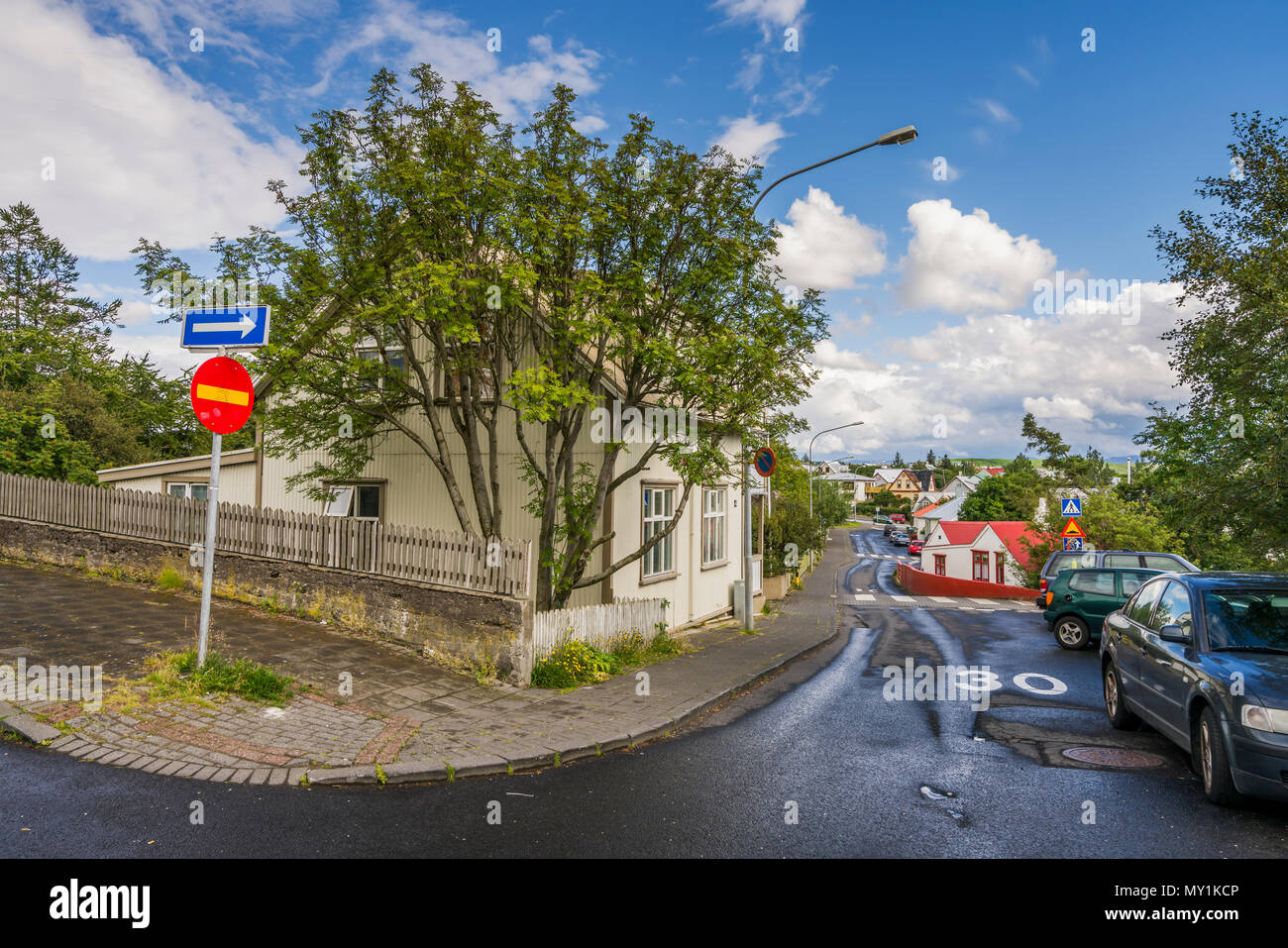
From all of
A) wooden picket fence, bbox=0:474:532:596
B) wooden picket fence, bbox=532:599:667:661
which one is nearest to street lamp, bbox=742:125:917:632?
wooden picket fence, bbox=532:599:667:661

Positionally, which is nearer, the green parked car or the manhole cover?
the manhole cover

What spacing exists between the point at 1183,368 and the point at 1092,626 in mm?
4953

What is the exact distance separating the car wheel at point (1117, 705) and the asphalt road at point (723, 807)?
6.3 inches

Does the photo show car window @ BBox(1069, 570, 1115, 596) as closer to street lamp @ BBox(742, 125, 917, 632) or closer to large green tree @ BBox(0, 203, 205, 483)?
street lamp @ BBox(742, 125, 917, 632)

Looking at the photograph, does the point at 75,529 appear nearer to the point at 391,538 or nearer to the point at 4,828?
the point at 391,538

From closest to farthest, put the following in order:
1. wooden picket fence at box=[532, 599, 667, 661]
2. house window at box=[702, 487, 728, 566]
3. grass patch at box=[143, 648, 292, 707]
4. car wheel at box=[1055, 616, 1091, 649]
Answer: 1. grass patch at box=[143, 648, 292, 707]
2. wooden picket fence at box=[532, 599, 667, 661]
3. car wheel at box=[1055, 616, 1091, 649]
4. house window at box=[702, 487, 728, 566]

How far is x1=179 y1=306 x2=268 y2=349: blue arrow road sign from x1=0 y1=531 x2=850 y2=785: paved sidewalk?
331cm

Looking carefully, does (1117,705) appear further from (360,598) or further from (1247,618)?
(360,598)

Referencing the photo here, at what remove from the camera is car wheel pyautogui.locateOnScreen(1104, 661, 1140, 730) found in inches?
269

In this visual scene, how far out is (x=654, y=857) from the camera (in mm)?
3975

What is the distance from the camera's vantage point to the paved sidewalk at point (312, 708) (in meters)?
5.18

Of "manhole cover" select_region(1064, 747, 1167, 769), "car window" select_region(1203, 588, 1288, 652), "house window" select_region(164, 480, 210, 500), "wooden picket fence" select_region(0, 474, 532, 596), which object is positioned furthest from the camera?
"house window" select_region(164, 480, 210, 500)

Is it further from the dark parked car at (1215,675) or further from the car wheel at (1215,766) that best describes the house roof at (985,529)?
the car wheel at (1215,766)

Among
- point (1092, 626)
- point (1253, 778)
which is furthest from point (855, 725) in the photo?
point (1092, 626)
